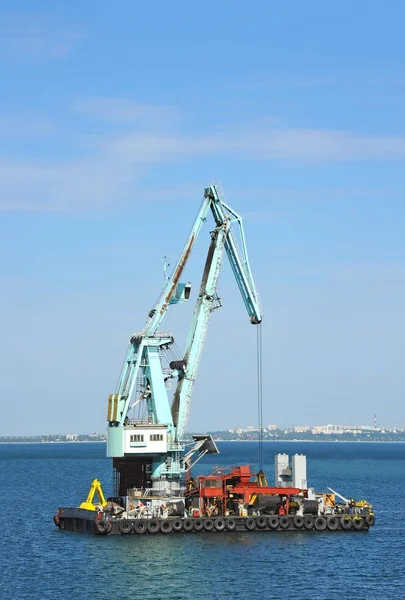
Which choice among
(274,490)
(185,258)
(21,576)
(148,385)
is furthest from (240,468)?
(21,576)

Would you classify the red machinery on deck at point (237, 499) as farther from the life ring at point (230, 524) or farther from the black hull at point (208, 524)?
the black hull at point (208, 524)

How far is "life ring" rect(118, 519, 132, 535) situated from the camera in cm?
7400

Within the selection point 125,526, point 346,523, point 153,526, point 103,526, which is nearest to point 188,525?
point 153,526

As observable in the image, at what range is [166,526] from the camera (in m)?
74.5

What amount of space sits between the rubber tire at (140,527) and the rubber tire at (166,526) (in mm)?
942

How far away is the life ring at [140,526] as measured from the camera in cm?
7412

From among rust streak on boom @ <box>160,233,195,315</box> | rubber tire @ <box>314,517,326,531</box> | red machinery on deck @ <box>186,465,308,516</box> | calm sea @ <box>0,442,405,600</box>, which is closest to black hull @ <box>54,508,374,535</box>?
rubber tire @ <box>314,517,326,531</box>

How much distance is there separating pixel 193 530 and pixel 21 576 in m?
14.4

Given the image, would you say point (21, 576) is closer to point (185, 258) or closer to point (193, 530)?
point (193, 530)

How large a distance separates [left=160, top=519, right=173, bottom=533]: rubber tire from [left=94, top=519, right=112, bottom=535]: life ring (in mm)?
3046

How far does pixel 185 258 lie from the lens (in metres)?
83.8

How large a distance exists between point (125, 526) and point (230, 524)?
20.9 feet

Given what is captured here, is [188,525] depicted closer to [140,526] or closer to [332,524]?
[140,526]

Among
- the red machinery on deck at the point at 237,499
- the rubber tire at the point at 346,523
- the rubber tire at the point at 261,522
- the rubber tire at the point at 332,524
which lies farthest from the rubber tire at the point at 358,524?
the rubber tire at the point at 261,522
